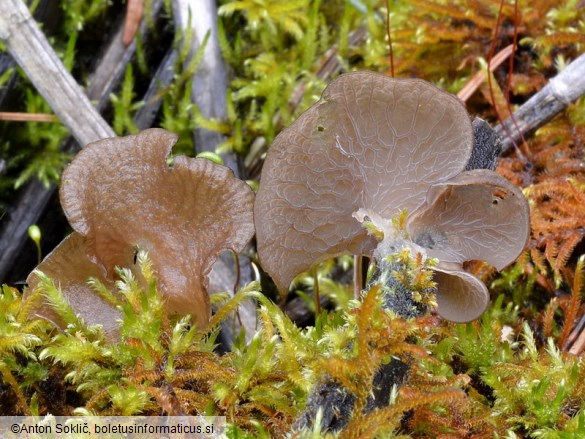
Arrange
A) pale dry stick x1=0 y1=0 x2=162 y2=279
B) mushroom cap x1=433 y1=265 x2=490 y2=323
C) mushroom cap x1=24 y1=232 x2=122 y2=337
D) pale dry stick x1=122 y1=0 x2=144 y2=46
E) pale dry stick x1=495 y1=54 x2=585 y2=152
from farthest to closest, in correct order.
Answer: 1. pale dry stick x1=122 y1=0 x2=144 y2=46
2. pale dry stick x1=0 y1=0 x2=162 y2=279
3. pale dry stick x1=495 y1=54 x2=585 y2=152
4. mushroom cap x1=24 y1=232 x2=122 y2=337
5. mushroom cap x1=433 y1=265 x2=490 y2=323

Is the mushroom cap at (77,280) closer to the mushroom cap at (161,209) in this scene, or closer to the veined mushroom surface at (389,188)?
the mushroom cap at (161,209)

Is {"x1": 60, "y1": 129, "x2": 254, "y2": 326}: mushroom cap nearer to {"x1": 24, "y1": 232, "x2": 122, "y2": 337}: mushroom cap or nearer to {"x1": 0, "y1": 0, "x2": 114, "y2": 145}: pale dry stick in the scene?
{"x1": 24, "y1": 232, "x2": 122, "y2": 337}: mushroom cap

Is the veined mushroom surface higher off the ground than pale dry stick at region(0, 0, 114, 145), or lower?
lower

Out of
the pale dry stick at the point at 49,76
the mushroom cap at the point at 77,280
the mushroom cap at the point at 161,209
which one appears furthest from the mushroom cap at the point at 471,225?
the pale dry stick at the point at 49,76

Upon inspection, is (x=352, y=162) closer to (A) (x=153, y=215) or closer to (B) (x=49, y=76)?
(A) (x=153, y=215)

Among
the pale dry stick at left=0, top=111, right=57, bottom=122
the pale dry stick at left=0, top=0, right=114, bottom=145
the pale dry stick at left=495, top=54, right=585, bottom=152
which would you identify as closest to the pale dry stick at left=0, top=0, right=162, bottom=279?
the pale dry stick at left=0, top=0, right=114, bottom=145

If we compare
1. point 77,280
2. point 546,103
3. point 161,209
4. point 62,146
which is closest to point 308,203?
point 161,209

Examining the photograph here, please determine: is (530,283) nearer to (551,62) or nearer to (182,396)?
(551,62)

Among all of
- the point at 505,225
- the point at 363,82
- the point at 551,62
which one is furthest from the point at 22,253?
the point at 551,62
